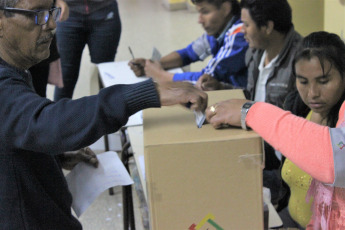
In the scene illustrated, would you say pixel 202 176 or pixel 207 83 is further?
pixel 207 83

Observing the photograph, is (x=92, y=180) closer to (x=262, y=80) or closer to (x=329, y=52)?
(x=329, y=52)

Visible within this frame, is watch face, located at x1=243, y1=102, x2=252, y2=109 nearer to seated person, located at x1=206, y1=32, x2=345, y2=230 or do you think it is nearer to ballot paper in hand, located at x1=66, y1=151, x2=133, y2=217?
seated person, located at x1=206, y1=32, x2=345, y2=230

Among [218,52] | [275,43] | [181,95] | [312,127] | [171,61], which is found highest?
[181,95]

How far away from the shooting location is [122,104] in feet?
3.36

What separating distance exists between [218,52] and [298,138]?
1629 millimetres

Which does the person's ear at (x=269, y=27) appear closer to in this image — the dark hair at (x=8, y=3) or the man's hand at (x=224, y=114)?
the man's hand at (x=224, y=114)

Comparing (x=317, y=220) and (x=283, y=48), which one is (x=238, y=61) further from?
(x=317, y=220)

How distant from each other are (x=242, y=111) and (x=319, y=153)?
0.22 meters

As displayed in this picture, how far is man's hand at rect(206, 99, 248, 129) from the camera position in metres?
1.21

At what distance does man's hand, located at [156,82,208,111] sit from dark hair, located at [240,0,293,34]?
1249 mm

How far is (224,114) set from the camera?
1223 mm

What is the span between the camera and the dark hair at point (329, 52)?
1590 millimetres

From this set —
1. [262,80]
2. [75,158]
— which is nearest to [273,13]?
[262,80]

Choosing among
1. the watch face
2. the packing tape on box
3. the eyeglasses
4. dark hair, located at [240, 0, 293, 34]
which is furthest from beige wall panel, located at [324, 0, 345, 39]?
the eyeglasses
